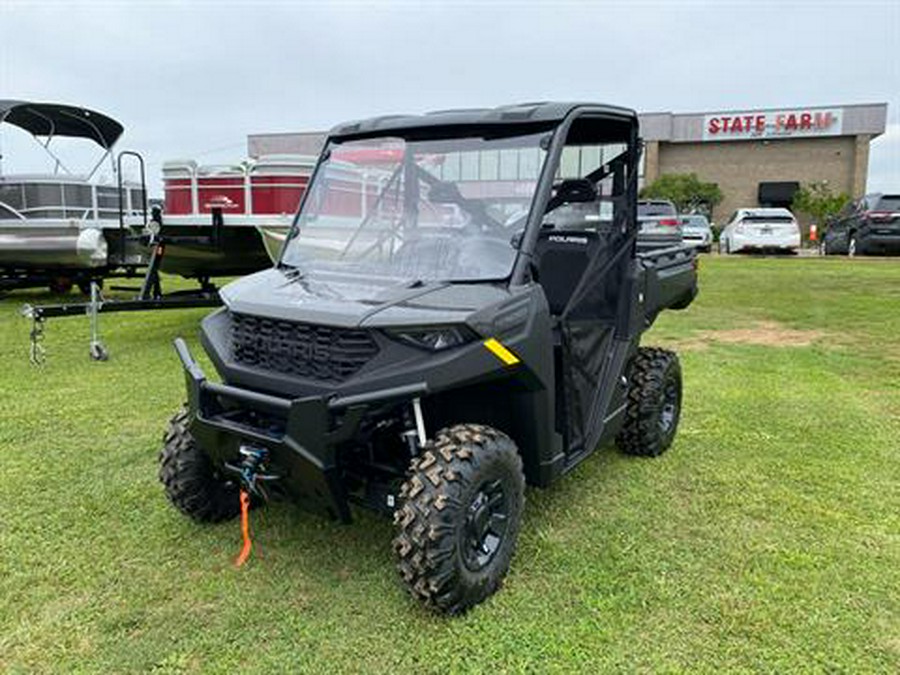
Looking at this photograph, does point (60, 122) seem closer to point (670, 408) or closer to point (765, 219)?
point (670, 408)

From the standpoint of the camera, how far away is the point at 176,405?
18.9 ft

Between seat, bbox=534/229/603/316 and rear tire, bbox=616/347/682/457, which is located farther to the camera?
rear tire, bbox=616/347/682/457

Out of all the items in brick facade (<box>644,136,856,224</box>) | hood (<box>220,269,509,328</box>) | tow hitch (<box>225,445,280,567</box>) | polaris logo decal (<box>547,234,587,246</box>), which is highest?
brick facade (<box>644,136,856,224</box>)

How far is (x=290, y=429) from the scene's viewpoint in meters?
2.77

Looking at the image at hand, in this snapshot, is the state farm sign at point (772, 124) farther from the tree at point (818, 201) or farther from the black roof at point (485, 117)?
the black roof at point (485, 117)

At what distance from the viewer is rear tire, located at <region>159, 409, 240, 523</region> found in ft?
11.5

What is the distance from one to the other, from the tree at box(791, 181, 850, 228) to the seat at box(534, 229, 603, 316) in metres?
39.1

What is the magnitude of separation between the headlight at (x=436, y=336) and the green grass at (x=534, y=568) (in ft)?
3.39

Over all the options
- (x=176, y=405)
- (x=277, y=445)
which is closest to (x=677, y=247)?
(x=277, y=445)

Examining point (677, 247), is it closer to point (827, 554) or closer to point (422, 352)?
point (827, 554)

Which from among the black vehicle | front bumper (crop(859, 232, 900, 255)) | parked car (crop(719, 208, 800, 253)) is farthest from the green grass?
parked car (crop(719, 208, 800, 253))

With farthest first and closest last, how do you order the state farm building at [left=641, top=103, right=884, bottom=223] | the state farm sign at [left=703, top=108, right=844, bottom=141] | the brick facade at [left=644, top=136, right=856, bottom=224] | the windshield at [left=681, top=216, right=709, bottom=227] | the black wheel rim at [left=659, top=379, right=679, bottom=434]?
the brick facade at [left=644, top=136, right=856, bottom=224]
the state farm sign at [left=703, top=108, right=844, bottom=141]
the state farm building at [left=641, top=103, right=884, bottom=223]
the windshield at [left=681, top=216, right=709, bottom=227]
the black wheel rim at [left=659, top=379, right=679, bottom=434]

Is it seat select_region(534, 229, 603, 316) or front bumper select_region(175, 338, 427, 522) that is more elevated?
seat select_region(534, 229, 603, 316)

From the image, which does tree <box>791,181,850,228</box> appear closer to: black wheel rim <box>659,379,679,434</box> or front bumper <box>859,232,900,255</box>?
front bumper <box>859,232,900,255</box>
